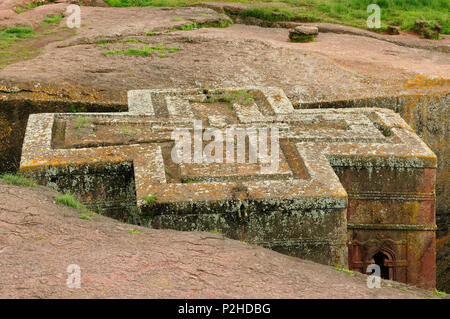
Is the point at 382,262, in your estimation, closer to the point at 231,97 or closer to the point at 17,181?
the point at 231,97

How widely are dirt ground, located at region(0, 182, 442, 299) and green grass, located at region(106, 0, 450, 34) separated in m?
10.7

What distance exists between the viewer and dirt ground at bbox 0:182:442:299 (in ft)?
11.0

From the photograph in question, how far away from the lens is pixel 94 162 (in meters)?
5.94

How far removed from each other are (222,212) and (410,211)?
8.15ft

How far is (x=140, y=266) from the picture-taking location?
3723mm

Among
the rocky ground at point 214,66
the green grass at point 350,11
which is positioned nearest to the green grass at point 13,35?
the rocky ground at point 214,66

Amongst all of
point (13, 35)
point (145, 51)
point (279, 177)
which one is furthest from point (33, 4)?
point (279, 177)

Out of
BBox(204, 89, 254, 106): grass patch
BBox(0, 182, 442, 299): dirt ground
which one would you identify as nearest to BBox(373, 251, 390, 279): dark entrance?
BBox(0, 182, 442, 299): dirt ground

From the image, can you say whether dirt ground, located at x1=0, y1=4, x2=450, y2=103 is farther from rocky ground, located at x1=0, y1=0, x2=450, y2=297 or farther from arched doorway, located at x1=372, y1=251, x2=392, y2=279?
arched doorway, located at x1=372, y1=251, x2=392, y2=279

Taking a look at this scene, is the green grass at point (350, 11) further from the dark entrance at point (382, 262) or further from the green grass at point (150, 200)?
the green grass at point (150, 200)

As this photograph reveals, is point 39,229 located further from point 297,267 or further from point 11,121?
point 11,121

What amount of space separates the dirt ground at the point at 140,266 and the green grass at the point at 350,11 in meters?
10.7

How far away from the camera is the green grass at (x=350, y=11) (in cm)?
1434

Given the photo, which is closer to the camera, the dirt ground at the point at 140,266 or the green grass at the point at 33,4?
the dirt ground at the point at 140,266
